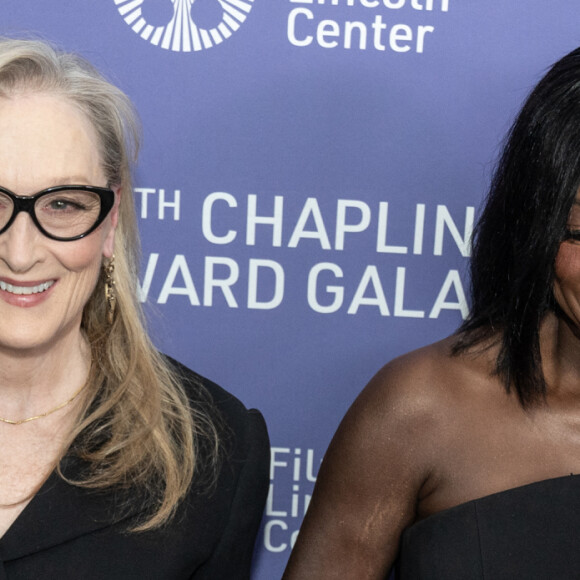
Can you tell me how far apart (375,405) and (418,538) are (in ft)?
0.75

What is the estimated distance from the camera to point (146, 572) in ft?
4.56

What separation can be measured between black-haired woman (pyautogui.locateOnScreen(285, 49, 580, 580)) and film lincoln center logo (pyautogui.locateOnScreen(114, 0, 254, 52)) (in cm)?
63

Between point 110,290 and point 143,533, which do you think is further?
point 110,290

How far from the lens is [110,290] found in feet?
4.98

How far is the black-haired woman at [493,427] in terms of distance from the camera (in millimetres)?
1408

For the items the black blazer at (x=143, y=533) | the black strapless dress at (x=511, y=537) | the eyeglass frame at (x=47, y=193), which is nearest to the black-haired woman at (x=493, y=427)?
the black strapless dress at (x=511, y=537)

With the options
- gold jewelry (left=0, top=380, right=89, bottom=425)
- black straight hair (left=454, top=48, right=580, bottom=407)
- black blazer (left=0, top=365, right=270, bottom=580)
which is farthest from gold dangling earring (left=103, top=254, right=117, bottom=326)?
black straight hair (left=454, top=48, right=580, bottom=407)

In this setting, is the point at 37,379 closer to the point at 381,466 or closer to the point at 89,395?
the point at 89,395

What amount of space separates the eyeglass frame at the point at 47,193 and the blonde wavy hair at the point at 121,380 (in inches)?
3.1

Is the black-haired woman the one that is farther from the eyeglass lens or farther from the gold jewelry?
the eyeglass lens

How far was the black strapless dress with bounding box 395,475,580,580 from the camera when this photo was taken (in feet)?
4.68

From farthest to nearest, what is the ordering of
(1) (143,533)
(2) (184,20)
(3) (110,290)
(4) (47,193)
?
(2) (184,20), (3) (110,290), (1) (143,533), (4) (47,193)

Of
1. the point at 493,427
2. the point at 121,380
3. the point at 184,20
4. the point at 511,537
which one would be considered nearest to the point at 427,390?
the point at 493,427

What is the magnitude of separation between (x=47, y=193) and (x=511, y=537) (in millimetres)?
891
